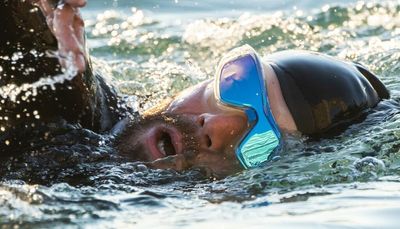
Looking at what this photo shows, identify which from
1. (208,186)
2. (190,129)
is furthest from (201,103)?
(208,186)

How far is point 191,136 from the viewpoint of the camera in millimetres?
4219

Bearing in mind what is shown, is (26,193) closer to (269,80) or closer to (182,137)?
(182,137)

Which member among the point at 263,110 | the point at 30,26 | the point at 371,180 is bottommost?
the point at 371,180

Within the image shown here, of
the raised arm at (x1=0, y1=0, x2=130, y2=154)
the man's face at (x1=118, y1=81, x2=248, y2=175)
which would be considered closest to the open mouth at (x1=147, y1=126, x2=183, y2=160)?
the man's face at (x1=118, y1=81, x2=248, y2=175)

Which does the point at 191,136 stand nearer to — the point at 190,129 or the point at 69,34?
the point at 190,129

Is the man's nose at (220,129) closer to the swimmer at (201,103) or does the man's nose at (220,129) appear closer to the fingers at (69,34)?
the swimmer at (201,103)

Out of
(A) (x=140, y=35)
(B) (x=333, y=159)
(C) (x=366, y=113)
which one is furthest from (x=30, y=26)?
(A) (x=140, y=35)

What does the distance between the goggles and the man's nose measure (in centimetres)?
3

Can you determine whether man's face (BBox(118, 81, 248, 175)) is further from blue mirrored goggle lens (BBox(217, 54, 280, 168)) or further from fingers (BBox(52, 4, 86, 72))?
fingers (BBox(52, 4, 86, 72))

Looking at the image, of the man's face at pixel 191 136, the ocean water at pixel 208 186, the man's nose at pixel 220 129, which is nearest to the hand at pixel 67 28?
the ocean water at pixel 208 186

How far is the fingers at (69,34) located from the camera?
3.93m

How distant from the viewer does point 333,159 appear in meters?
4.32

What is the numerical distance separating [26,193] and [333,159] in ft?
4.68

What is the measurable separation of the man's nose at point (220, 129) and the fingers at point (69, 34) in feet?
1.96
